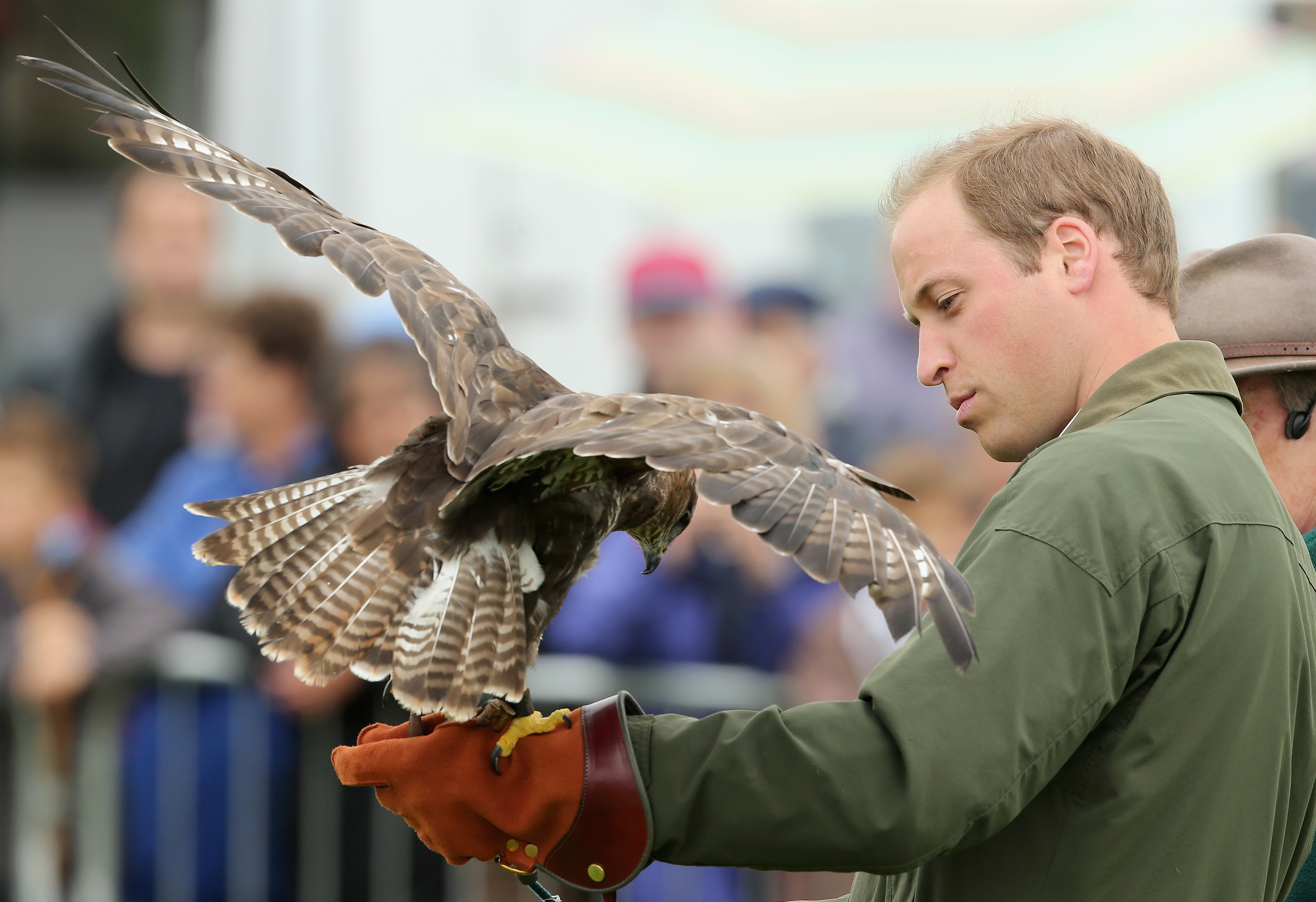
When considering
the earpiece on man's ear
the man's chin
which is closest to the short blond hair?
the man's chin

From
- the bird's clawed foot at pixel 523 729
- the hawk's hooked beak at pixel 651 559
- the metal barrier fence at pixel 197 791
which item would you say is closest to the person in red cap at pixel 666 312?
the metal barrier fence at pixel 197 791

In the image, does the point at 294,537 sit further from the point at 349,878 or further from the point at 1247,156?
the point at 1247,156

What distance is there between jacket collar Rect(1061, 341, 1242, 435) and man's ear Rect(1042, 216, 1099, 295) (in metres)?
0.14

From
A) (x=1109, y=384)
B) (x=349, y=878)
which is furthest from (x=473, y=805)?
(x=349, y=878)

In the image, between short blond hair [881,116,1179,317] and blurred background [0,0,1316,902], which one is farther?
blurred background [0,0,1316,902]

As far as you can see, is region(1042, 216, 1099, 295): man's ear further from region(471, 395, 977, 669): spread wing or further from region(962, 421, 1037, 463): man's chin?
region(471, 395, 977, 669): spread wing

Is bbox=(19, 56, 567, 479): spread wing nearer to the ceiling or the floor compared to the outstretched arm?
nearer to the ceiling

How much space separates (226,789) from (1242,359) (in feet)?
12.4

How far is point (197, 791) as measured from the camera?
500 centimetres

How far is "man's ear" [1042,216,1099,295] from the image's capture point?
2.06 meters

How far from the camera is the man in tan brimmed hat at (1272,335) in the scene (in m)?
2.56

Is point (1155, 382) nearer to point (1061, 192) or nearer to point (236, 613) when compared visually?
point (1061, 192)

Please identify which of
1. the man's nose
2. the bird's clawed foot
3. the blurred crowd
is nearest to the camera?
the bird's clawed foot

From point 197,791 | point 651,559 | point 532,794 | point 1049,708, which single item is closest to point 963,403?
point 1049,708
